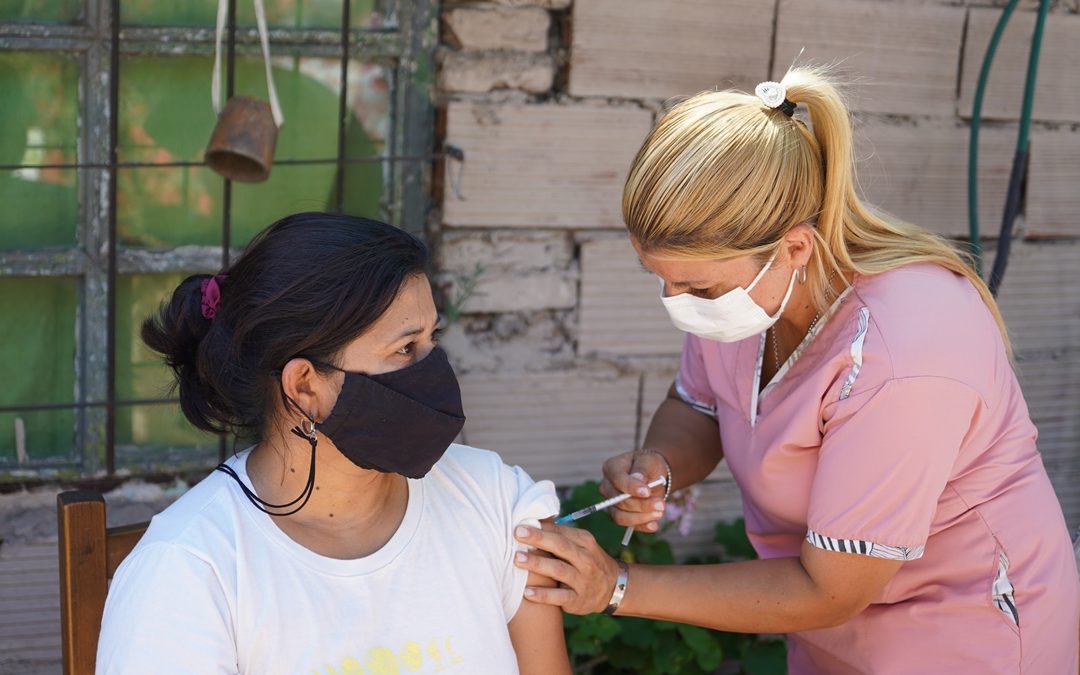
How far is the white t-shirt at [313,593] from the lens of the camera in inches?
66.6

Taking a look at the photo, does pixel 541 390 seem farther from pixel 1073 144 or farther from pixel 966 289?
pixel 1073 144

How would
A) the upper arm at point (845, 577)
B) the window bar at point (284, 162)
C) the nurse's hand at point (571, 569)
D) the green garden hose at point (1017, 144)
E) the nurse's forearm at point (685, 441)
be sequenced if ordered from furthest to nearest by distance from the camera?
the green garden hose at point (1017, 144), the window bar at point (284, 162), the nurse's forearm at point (685, 441), the nurse's hand at point (571, 569), the upper arm at point (845, 577)

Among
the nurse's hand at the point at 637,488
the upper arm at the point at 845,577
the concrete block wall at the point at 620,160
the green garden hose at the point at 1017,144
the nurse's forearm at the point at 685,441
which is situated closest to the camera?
the upper arm at the point at 845,577

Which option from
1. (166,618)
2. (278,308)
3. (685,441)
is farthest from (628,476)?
(166,618)

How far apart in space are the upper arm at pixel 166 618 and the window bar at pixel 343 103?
1.09 metres

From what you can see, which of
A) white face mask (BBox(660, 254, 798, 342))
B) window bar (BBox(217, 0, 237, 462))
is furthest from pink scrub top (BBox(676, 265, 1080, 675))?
window bar (BBox(217, 0, 237, 462))

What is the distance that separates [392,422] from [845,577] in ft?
2.46

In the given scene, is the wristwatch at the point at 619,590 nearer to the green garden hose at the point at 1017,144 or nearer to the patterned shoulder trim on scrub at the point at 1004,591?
the patterned shoulder trim on scrub at the point at 1004,591

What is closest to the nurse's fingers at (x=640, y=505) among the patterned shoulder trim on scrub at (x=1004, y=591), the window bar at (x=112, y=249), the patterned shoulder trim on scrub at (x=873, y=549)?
the patterned shoulder trim on scrub at (x=873, y=549)

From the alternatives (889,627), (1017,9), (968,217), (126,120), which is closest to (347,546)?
(889,627)

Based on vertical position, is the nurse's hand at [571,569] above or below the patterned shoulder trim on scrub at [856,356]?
below

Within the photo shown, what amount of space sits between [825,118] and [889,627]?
86 centimetres

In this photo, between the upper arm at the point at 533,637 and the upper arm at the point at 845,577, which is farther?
the upper arm at the point at 533,637

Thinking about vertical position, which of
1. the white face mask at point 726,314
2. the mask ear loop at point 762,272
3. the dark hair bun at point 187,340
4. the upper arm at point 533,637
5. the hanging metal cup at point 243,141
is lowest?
the upper arm at point 533,637
